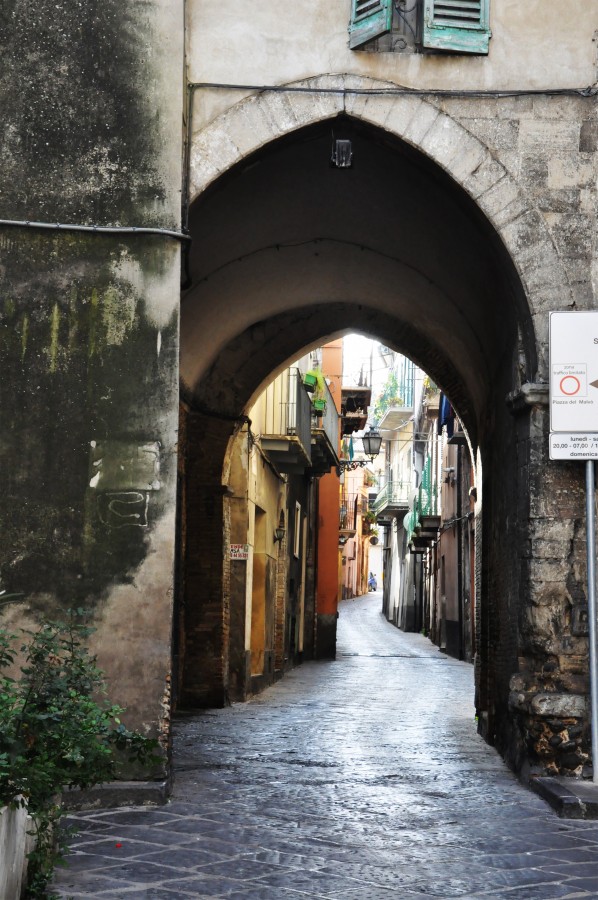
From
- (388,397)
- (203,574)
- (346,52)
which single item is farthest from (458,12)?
(388,397)

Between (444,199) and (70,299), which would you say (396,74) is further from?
(70,299)

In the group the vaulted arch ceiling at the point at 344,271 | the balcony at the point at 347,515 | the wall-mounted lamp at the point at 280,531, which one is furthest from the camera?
the balcony at the point at 347,515

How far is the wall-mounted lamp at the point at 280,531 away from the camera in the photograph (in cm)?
1977

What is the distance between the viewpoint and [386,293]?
42.4 feet

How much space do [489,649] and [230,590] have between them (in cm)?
478

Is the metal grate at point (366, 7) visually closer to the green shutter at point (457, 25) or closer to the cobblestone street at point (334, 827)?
the green shutter at point (457, 25)

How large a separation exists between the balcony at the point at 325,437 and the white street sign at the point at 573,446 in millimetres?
14349

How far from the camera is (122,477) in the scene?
783cm

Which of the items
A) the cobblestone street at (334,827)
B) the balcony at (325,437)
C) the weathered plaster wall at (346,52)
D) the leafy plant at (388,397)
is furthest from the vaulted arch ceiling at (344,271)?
the leafy plant at (388,397)

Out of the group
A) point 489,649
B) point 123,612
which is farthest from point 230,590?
point 123,612

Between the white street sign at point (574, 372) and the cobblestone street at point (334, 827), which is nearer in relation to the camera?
the cobblestone street at point (334, 827)

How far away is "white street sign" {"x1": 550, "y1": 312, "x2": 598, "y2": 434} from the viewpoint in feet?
26.6

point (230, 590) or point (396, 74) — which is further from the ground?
point (396, 74)

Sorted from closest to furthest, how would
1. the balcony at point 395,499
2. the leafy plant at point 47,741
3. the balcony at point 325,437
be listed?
the leafy plant at point 47,741
the balcony at point 325,437
the balcony at point 395,499
